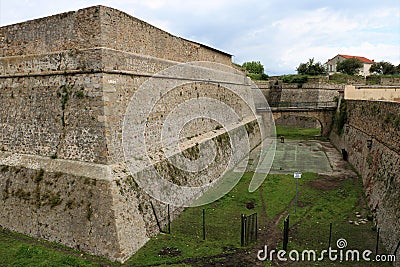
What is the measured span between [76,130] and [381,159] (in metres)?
11.2

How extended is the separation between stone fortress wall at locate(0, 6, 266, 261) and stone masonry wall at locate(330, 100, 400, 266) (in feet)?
21.4

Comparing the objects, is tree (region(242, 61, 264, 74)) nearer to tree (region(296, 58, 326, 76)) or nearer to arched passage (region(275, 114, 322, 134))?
tree (region(296, 58, 326, 76))

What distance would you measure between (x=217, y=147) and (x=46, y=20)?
9396mm

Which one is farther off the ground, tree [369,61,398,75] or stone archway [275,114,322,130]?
tree [369,61,398,75]

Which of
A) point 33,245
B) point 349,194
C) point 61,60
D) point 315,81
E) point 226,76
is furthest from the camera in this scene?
point 315,81

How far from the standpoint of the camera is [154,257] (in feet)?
26.5

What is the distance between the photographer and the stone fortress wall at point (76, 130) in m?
8.50

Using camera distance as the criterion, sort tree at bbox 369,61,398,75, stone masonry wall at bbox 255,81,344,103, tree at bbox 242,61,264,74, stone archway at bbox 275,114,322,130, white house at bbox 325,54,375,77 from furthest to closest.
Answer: tree at bbox 242,61,264,74 → white house at bbox 325,54,375,77 → tree at bbox 369,61,398,75 → stone archway at bbox 275,114,322,130 → stone masonry wall at bbox 255,81,344,103

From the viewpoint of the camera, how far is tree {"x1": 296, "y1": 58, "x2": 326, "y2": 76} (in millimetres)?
Result: 49156

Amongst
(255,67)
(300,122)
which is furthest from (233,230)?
(255,67)

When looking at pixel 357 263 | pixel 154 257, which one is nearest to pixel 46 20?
pixel 154 257

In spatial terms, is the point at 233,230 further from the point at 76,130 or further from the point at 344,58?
the point at 344,58

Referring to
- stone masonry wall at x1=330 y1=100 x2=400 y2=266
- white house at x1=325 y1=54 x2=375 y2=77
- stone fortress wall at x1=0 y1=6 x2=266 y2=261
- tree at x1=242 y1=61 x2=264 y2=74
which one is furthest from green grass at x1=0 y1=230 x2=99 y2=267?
tree at x1=242 y1=61 x2=264 y2=74

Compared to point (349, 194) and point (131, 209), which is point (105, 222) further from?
point (349, 194)
